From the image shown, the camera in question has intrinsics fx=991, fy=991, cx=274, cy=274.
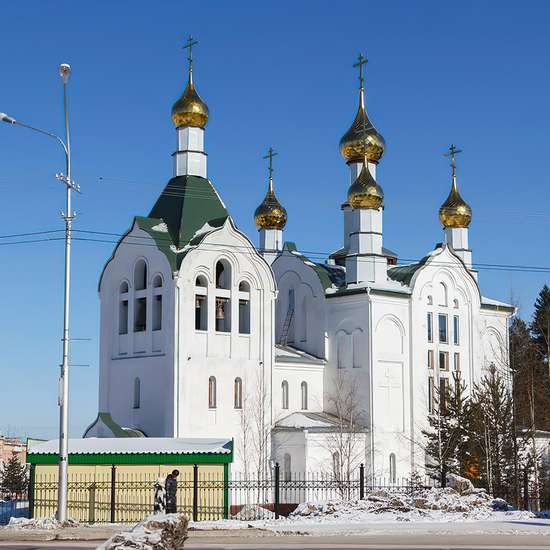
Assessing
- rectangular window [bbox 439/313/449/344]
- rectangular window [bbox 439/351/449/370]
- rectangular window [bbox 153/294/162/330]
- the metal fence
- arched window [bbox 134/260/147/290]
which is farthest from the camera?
rectangular window [bbox 439/313/449/344]

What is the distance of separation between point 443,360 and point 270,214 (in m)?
9.67

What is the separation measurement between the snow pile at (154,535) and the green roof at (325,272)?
23852 millimetres

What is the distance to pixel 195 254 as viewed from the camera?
31891 millimetres

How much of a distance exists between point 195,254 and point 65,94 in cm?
1221

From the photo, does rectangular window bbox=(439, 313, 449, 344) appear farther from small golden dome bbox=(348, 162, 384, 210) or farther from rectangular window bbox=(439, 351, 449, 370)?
small golden dome bbox=(348, 162, 384, 210)

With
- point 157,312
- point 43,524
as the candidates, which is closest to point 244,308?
point 157,312

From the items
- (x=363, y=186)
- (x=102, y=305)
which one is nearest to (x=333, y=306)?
(x=363, y=186)

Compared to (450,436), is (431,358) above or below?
above

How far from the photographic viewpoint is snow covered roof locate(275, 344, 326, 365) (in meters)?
34.9

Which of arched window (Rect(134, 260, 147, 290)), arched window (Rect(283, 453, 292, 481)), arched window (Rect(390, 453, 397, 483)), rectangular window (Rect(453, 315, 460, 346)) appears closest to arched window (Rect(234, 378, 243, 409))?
arched window (Rect(283, 453, 292, 481))

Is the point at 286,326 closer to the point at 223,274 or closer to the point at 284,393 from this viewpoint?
the point at 284,393

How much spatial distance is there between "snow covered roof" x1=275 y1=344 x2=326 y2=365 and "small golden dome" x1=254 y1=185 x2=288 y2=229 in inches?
259

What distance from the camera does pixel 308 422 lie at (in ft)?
111

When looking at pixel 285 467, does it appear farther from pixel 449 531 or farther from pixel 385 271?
pixel 449 531
